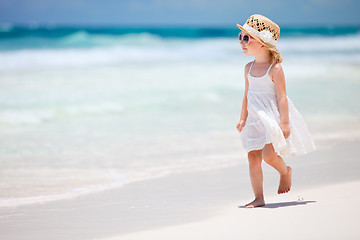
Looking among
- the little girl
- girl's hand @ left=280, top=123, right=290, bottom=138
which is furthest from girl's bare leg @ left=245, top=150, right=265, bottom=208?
girl's hand @ left=280, top=123, right=290, bottom=138

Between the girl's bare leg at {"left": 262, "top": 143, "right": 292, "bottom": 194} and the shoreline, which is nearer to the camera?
the girl's bare leg at {"left": 262, "top": 143, "right": 292, "bottom": 194}

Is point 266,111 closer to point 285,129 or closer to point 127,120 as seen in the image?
point 285,129

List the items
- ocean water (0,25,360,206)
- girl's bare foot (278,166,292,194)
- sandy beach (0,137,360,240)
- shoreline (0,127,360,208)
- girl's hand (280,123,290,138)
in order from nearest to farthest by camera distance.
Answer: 1. sandy beach (0,137,360,240)
2. girl's hand (280,123,290,138)
3. girl's bare foot (278,166,292,194)
4. shoreline (0,127,360,208)
5. ocean water (0,25,360,206)

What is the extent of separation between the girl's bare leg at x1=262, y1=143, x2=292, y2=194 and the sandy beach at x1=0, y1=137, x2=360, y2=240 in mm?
95

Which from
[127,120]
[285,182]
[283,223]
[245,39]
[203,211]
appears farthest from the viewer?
[127,120]

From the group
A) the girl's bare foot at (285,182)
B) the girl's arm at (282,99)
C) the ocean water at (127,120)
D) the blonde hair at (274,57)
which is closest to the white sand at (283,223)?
the girl's bare foot at (285,182)

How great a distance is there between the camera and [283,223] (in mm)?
3104

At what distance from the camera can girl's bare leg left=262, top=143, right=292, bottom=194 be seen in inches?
140

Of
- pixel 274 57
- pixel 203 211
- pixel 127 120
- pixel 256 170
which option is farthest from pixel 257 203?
pixel 127 120

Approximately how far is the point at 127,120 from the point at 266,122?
4.87 metres

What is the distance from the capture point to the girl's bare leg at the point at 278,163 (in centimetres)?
356

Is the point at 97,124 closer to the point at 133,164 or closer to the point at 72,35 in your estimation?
the point at 133,164

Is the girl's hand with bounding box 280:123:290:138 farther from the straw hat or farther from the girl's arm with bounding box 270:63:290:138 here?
the straw hat

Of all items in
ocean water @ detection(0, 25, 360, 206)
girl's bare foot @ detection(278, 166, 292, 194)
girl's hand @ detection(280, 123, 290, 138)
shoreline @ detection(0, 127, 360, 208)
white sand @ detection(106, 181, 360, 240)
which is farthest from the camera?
ocean water @ detection(0, 25, 360, 206)
